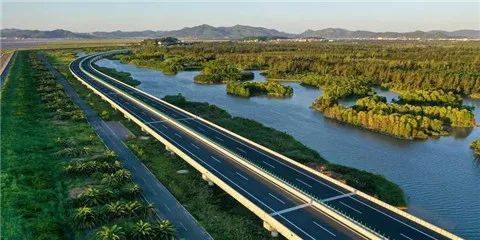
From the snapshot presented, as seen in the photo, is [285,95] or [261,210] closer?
[261,210]

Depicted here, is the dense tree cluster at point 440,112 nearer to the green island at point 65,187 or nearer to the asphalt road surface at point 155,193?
the asphalt road surface at point 155,193

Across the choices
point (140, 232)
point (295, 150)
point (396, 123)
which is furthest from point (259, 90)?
point (140, 232)

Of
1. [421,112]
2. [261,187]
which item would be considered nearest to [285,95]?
[421,112]

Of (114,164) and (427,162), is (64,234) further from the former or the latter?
(427,162)

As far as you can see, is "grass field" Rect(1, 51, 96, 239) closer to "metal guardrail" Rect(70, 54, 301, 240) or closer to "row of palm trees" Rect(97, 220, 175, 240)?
"row of palm trees" Rect(97, 220, 175, 240)

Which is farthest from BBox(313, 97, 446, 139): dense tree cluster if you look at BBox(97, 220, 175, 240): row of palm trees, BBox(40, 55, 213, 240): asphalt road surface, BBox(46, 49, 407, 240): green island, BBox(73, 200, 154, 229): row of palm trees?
BBox(97, 220, 175, 240): row of palm trees

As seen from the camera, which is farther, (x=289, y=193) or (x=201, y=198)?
(x=201, y=198)

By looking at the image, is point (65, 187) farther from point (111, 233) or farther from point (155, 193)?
point (111, 233)
